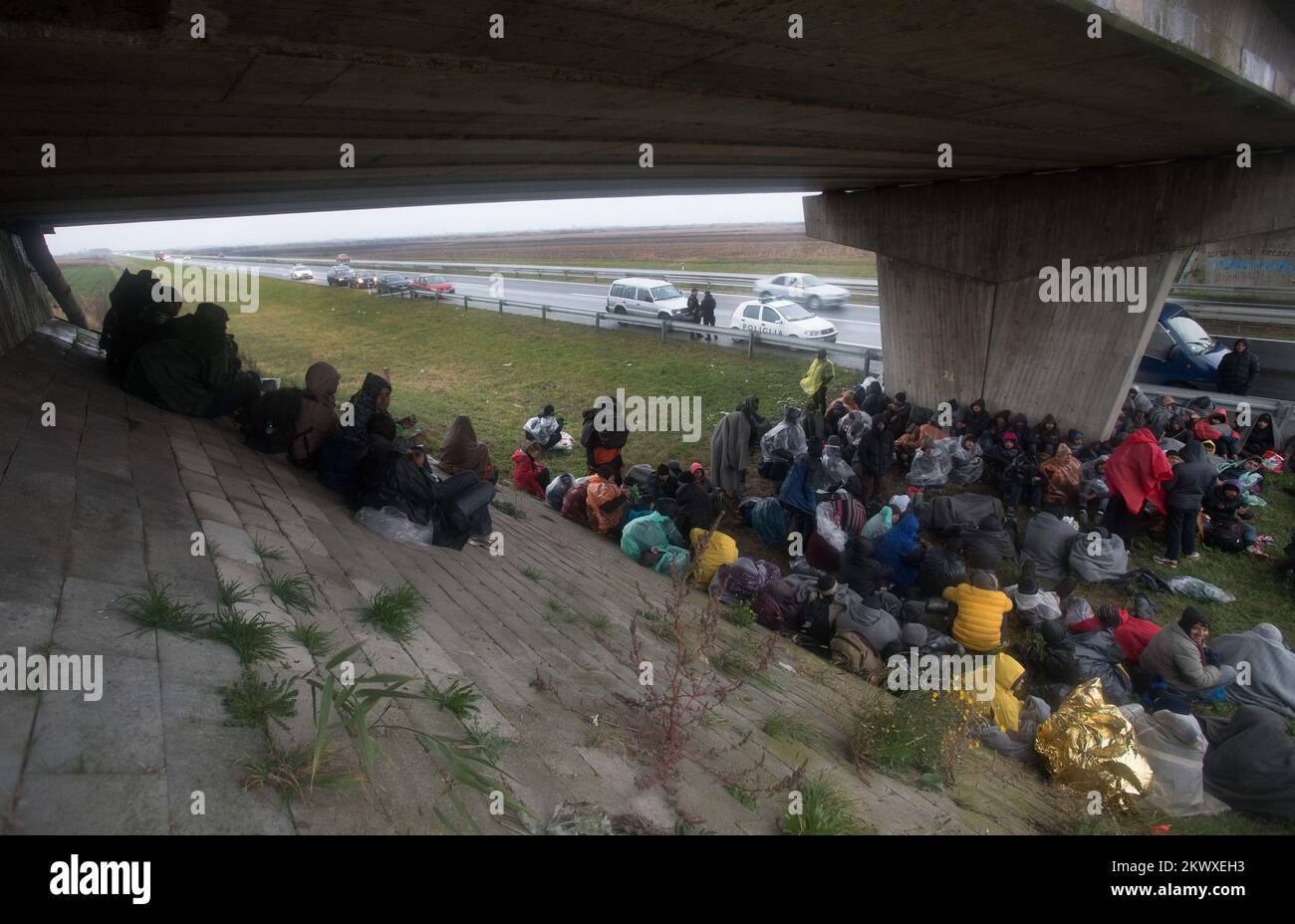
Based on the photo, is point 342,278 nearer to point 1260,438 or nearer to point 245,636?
point 1260,438

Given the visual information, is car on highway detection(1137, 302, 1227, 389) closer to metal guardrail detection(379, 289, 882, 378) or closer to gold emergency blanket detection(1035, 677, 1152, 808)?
metal guardrail detection(379, 289, 882, 378)

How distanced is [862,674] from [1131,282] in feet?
29.0

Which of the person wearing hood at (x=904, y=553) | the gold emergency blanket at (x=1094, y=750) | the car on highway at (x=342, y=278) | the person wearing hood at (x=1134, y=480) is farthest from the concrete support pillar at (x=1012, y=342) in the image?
the car on highway at (x=342, y=278)

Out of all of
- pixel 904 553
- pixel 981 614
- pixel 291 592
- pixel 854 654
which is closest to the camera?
pixel 291 592

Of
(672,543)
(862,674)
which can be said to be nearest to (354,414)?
(672,543)

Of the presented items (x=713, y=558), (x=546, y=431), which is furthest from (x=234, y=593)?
(x=546, y=431)

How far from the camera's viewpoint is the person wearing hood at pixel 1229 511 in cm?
926

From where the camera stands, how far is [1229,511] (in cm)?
936

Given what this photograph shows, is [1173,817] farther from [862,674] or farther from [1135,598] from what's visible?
[1135,598]

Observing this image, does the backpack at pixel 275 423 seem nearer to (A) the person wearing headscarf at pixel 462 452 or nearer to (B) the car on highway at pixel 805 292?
(A) the person wearing headscarf at pixel 462 452

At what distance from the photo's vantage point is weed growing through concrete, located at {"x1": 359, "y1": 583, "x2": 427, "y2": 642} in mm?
4285

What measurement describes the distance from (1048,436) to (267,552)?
37.4ft
